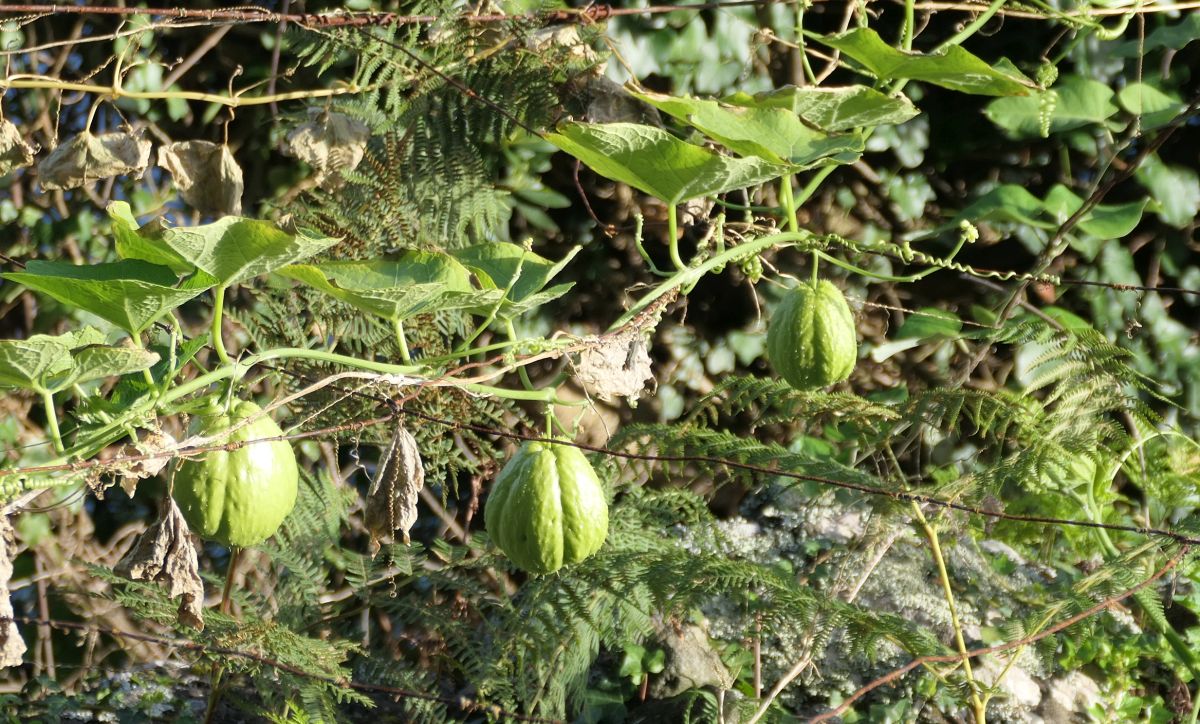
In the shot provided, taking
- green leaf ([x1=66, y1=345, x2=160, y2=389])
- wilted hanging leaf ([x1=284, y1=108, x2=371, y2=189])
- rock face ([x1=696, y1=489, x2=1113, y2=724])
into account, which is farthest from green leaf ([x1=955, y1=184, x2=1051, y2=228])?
green leaf ([x1=66, y1=345, x2=160, y2=389])

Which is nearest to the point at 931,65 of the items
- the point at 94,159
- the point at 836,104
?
the point at 836,104

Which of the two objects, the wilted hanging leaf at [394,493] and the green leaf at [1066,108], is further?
the green leaf at [1066,108]

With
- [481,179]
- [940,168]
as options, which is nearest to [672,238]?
[481,179]

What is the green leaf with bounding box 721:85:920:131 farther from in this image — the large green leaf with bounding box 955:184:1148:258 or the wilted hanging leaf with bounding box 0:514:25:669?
the large green leaf with bounding box 955:184:1148:258

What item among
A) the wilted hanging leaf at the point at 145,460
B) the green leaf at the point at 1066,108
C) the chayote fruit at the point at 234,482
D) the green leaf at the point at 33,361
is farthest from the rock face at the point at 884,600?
the green leaf at the point at 33,361

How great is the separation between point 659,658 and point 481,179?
1029 mm

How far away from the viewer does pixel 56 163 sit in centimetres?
152

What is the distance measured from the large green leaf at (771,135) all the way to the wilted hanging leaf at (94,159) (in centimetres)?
76

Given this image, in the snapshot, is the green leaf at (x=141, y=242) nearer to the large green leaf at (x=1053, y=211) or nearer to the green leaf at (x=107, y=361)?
the green leaf at (x=107, y=361)

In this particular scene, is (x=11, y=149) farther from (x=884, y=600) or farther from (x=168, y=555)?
(x=884, y=600)

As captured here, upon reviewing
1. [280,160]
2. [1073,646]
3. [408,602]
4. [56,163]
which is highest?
[56,163]

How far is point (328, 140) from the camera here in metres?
1.79

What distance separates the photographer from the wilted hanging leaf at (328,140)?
69.6 inches

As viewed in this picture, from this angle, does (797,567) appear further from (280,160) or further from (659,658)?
(280,160)
